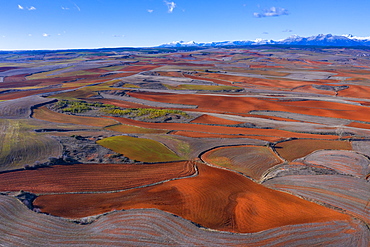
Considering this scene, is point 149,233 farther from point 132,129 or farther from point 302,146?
point 132,129

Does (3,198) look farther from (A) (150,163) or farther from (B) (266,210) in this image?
(B) (266,210)

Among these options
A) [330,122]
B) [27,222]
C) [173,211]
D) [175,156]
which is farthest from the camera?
[330,122]

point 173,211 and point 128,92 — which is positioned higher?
point 128,92

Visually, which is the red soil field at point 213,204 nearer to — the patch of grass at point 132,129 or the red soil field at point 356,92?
the patch of grass at point 132,129

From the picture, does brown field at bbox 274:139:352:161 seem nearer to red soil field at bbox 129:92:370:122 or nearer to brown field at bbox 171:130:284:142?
brown field at bbox 171:130:284:142

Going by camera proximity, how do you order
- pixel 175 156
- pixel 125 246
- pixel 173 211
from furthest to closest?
1. pixel 175 156
2. pixel 173 211
3. pixel 125 246

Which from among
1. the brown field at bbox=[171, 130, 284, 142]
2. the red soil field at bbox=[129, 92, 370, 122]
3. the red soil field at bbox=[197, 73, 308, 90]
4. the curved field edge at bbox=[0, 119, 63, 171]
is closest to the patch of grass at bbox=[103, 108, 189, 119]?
the red soil field at bbox=[129, 92, 370, 122]

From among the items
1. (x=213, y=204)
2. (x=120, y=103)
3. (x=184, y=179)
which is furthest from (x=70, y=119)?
(x=213, y=204)

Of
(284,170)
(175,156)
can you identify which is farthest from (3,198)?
(284,170)
